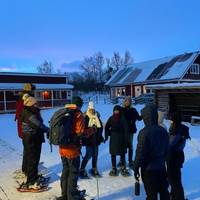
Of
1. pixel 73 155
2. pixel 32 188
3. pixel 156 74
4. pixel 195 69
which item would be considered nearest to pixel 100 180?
pixel 32 188

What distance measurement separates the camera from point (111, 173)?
792cm

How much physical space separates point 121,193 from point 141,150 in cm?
220

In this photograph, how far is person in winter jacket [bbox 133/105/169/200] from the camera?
4.83 m

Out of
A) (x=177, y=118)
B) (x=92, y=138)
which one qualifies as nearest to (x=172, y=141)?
(x=177, y=118)

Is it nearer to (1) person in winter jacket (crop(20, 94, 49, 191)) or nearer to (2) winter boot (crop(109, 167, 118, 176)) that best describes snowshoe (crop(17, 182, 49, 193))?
(1) person in winter jacket (crop(20, 94, 49, 191))

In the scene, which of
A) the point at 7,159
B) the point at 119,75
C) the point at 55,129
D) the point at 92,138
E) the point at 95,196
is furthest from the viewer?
the point at 119,75

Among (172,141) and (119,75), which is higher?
(119,75)

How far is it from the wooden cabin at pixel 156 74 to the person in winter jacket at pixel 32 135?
3462 centimetres

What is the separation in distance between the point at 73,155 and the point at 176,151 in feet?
5.33

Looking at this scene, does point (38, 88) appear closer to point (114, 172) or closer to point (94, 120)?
point (114, 172)

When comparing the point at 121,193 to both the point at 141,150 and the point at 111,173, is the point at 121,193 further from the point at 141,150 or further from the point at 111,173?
the point at 141,150

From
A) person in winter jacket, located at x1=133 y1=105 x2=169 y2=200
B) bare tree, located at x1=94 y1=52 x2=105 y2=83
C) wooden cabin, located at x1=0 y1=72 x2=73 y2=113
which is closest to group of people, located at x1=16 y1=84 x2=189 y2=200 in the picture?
person in winter jacket, located at x1=133 y1=105 x2=169 y2=200

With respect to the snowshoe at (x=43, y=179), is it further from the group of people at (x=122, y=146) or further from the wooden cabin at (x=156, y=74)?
the wooden cabin at (x=156, y=74)

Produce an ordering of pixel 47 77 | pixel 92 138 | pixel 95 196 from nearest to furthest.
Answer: pixel 95 196, pixel 92 138, pixel 47 77
